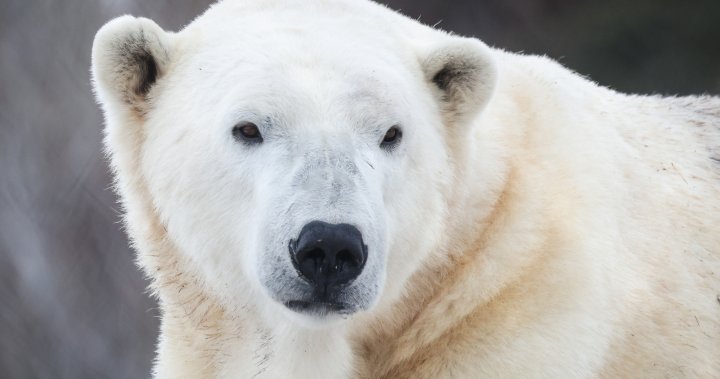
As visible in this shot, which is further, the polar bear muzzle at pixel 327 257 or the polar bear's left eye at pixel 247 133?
the polar bear's left eye at pixel 247 133

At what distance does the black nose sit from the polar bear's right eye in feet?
1.46

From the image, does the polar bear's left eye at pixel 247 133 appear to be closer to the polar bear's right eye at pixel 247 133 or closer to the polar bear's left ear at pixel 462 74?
the polar bear's right eye at pixel 247 133

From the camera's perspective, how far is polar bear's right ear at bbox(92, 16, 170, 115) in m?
3.38

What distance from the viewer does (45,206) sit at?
8.36 m

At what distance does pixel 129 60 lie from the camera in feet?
11.3

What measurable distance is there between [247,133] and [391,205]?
477mm

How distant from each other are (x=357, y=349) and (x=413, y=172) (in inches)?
24.1

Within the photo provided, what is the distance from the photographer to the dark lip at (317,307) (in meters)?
3.00

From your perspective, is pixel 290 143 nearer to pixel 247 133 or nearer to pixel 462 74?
pixel 247 133

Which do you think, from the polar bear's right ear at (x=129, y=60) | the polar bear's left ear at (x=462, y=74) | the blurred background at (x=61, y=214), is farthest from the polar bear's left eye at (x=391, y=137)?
the blurred background at (x=61, y=214)

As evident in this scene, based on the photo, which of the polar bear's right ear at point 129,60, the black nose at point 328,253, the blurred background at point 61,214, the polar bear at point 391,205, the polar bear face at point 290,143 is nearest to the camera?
the black nose at point 328,253

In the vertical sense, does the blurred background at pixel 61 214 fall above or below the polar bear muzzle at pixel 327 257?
below

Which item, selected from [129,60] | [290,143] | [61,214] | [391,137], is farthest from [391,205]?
[61,214]

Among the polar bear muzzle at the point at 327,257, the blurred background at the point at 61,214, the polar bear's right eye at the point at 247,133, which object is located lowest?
the blurred background at the point at 61,214
